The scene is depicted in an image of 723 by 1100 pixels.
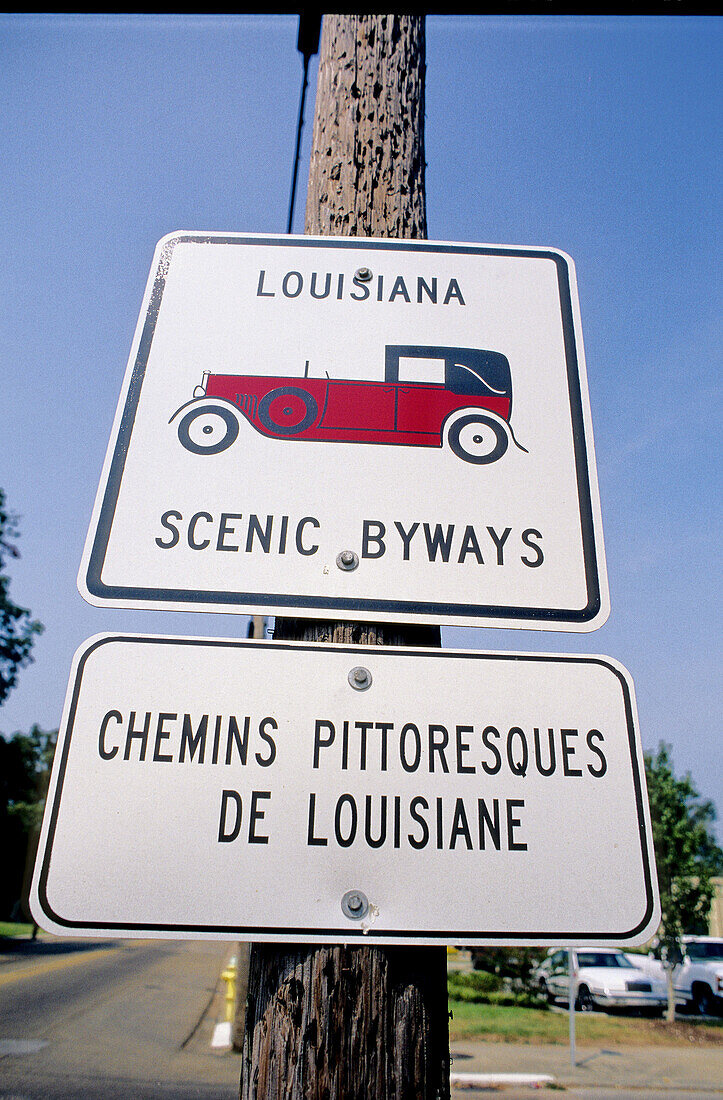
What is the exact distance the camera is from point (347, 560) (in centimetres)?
130

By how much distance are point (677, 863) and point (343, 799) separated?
1708 cm

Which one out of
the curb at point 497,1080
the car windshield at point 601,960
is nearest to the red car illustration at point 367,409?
the curb at point 497,1080

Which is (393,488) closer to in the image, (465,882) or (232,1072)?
(465,882)

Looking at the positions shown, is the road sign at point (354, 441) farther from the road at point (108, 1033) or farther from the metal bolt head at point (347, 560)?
the road at point (108, 1033)

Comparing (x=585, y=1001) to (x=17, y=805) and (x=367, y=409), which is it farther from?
(x=17, y=805)

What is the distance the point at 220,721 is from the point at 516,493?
2.33ft

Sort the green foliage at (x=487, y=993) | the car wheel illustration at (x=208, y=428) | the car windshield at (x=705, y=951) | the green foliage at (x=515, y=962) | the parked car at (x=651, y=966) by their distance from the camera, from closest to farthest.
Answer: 1. the car wheel illustration at (x=208, y=428)
2. the green foliage at (x=487, y=993)
3. the car windshield at (x=705, y=951)
4. the parked car at (x=651, y=966)
5. the green foliage at (x=515, y=962)

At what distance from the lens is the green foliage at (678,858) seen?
1483 centimetres

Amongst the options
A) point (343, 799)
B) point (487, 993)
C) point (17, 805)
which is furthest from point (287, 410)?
point (17, 805)

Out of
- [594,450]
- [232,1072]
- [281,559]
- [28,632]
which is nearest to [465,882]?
[281,559]

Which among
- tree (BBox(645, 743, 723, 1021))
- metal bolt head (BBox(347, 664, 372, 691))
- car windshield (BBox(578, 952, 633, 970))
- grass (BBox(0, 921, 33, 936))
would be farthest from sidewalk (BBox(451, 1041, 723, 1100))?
grass (BBox(0, 921, 33, 936))

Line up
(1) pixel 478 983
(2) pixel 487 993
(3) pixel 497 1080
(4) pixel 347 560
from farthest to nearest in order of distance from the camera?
(1) pixel 478 983
(2) pixel 487 993
(3) pixel 497 1080
(4) pixel 347 560

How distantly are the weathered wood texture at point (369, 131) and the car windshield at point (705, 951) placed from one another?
19123mm

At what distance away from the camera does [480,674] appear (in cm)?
120
